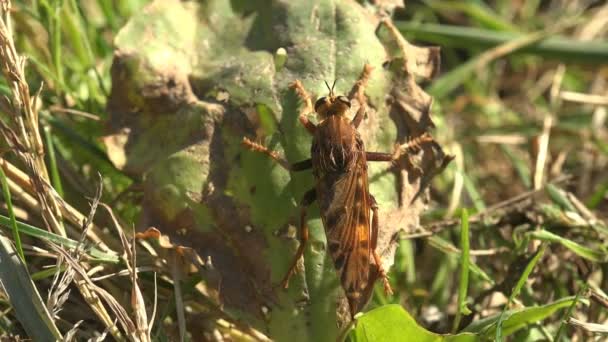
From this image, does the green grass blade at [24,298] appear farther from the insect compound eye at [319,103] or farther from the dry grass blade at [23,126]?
the insect compound eye at [319,103]

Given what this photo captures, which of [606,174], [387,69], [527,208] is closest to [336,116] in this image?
[387,69]

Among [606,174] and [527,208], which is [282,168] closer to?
[527,208]

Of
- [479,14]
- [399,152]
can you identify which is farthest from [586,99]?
[399,152]

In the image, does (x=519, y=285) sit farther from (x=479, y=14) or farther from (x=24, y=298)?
(x=479, y=14)

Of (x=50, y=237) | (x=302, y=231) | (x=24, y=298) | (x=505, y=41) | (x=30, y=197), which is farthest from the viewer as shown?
(x=505, y=41)

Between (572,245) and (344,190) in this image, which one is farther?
(572,245)

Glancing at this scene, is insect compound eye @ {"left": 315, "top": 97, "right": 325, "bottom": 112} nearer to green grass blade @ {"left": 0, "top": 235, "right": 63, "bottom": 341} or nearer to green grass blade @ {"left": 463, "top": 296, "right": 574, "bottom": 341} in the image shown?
green grass blade @ {"left": 463, "top": 296, "right": 574, "bottom": 341}
